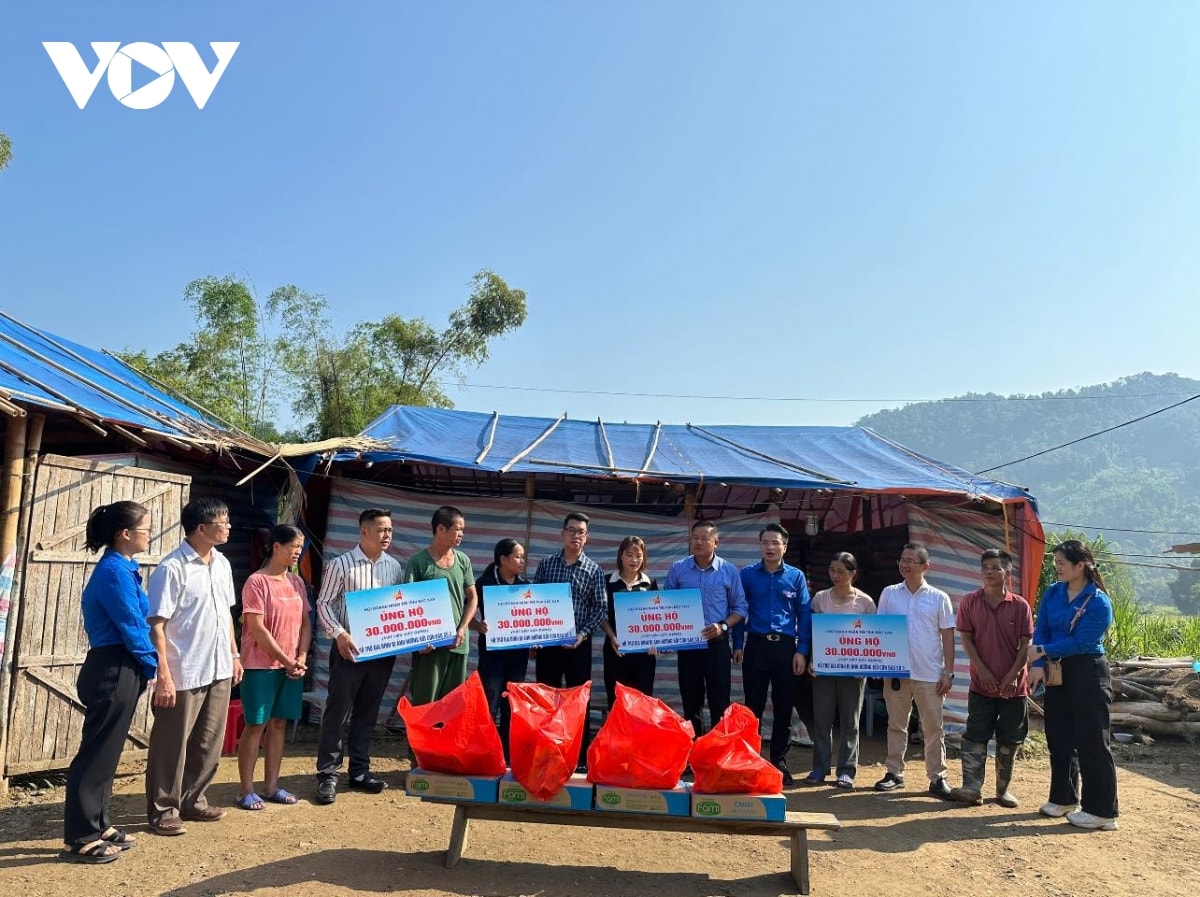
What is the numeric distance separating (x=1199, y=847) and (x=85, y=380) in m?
7.92

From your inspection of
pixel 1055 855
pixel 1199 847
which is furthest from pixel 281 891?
pixel 1199 847

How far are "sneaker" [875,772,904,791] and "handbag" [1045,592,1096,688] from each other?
1.24m

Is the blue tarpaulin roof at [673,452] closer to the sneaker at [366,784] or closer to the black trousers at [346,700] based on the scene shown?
the black trousers at [346,700]

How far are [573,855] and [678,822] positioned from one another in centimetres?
77

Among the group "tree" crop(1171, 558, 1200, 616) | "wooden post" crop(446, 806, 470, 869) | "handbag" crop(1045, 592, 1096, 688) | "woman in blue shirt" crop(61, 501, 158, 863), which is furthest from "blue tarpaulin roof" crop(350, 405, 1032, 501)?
"tree" crop(1171, 558, 1200, 616)

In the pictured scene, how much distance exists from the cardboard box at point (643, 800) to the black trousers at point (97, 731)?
6.97ft

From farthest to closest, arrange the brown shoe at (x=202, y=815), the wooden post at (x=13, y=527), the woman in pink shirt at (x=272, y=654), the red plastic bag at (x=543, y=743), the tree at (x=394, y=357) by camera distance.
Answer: the tree at (x=394, y=357) < the wooden post at (x=13, y=527) < the woman in pink shirt at (x=272, y=654) < the brown shoe at (x=202, y=815) < the red plastic bag at (x=543, y=743)

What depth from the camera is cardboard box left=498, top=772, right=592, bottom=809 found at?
3.58 m

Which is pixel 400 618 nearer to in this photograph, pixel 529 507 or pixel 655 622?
pixel 655 622

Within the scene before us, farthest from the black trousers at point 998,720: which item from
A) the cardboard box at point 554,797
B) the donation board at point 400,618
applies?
the donation board at point 400,618

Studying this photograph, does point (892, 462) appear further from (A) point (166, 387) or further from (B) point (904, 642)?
(A) point (166, 387)

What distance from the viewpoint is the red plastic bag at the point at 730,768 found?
3.54m

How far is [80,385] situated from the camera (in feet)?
19.6

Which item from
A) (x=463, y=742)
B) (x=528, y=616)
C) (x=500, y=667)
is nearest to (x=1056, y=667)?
(x=528, y=616)
